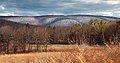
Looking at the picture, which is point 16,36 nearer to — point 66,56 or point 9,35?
point 9,35

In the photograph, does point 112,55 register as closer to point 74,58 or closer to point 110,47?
point 110,47

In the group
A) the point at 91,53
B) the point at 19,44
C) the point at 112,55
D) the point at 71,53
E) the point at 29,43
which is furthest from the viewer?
the point at 29,43

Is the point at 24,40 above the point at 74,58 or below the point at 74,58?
below

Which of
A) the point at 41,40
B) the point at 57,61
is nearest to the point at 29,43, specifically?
the point at 41,40

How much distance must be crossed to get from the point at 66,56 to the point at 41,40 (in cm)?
11569

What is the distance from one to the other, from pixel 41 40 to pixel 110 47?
4568 inches

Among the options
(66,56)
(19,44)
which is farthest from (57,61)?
(19,44)

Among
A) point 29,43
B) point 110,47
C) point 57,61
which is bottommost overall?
point 29,43

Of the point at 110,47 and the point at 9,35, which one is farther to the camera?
the point at 9,35

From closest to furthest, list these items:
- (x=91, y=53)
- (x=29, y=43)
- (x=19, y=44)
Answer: (x=91, y=53) → (x=19, y=44) → (x=29, y=43)

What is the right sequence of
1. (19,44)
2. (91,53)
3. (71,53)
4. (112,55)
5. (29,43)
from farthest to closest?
(29,43), (19,44), (71,53), (91,53), (112,55)

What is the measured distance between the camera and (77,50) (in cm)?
498

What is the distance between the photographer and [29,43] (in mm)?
118500

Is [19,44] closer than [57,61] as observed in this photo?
No
